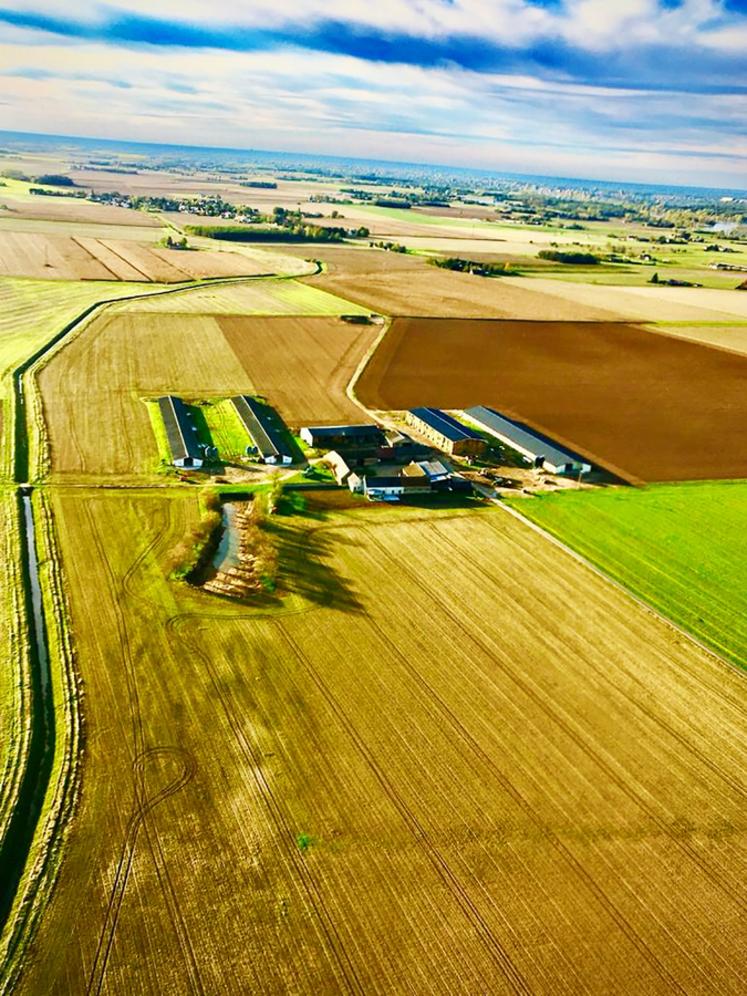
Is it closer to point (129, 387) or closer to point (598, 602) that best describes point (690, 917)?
point (598, 602)

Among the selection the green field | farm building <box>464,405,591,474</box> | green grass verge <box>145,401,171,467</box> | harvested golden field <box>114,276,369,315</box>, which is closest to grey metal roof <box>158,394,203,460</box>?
green grass verge <box>145,401,171,467</box>

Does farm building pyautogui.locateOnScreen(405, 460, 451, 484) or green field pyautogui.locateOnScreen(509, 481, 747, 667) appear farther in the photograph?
farm building pyautogui.locateOnScreen(405, 460, 451, 484)

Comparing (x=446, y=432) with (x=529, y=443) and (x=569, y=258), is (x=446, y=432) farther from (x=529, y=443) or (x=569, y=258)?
(x=569, y=258)

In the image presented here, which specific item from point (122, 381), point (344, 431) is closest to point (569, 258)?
point (122, 381)

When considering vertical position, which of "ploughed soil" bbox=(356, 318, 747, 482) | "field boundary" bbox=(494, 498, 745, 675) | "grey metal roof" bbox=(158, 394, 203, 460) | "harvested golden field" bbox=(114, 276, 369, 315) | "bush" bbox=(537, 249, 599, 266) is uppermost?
"bush" bbox=(537, 249, 599, 266)

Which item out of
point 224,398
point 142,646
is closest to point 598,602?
point 142,646

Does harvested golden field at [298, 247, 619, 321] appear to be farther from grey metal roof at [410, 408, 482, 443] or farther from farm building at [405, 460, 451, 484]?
farm building at [405, 460, 451, 484]
